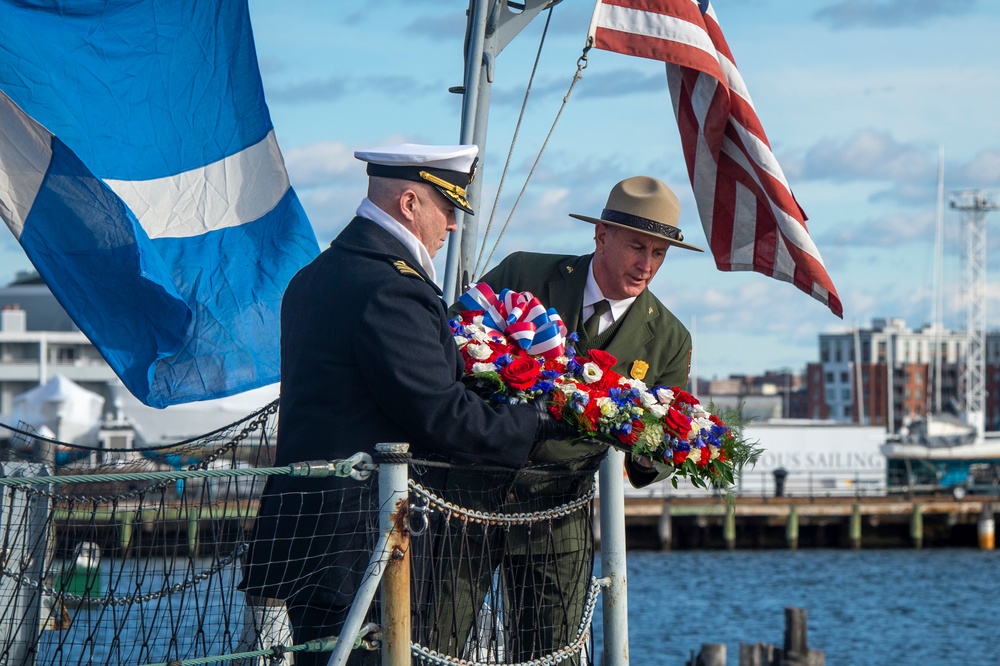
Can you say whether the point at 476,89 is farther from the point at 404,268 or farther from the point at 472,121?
the point at 404,268

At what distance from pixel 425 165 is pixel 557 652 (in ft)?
5.10

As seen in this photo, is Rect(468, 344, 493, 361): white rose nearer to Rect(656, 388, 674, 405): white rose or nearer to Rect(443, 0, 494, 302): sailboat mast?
Rect(656, 388, 674, 405): white rose

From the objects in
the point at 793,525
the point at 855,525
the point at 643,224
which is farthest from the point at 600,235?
the point at 855,525

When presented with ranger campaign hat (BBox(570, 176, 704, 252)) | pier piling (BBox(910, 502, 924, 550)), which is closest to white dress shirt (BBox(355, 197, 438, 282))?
ranger campaign hat (BBox(570, 176, 704, 252))

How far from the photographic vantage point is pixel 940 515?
4725cm

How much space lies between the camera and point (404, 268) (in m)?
3.65

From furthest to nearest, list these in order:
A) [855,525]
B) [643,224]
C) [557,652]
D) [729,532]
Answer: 1. [855,525]
2. [729,532]
3. [643,224]
4. [557,652]

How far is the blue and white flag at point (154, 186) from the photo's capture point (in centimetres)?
560

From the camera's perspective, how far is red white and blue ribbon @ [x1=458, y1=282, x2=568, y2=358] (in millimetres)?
4098

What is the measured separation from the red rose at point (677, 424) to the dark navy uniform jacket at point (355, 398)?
473 millimetres

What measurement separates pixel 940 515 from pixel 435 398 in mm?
46648

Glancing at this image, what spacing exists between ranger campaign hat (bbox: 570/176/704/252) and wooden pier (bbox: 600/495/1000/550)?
40.1 meters

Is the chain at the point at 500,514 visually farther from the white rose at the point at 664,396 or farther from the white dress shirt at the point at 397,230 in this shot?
the white dress shirt at the point at 397,230

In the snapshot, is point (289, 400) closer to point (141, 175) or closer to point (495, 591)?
point (495, 591)
